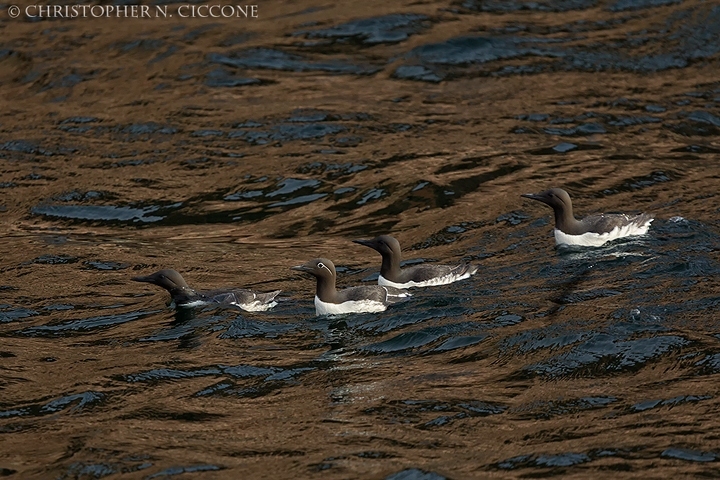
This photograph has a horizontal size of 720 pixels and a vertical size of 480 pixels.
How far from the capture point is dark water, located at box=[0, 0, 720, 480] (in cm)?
1147

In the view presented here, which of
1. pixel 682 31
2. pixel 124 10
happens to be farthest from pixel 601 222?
pixel 124 10

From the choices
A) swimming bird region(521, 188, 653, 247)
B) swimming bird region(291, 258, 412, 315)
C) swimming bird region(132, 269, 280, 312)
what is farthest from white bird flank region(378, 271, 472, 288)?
swimming bird region(521, 188, 653, 247)

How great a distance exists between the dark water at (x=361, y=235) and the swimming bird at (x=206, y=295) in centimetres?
28

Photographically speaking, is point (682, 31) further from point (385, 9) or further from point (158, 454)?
point (158, 454)

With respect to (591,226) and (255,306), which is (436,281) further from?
(591,226)

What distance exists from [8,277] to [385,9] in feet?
40.8

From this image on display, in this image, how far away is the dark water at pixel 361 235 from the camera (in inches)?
452

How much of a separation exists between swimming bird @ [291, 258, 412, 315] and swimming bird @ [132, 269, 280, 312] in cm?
63

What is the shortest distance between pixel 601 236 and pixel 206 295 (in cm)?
535

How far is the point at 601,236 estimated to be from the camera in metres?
16.5

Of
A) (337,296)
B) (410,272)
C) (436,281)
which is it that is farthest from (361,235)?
(337,296)

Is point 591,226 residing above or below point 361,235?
above

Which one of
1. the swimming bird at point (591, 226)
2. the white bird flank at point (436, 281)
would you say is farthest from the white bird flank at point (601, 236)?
the white bird flank at point (436, 281)

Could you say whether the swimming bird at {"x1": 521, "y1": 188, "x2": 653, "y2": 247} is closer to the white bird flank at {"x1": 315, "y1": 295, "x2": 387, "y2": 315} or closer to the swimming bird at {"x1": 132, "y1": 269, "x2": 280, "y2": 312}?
the white bird flank at {"x1": 315, "y1": 295, "x2": 387, "y2": 315}
